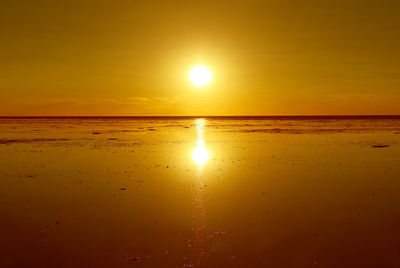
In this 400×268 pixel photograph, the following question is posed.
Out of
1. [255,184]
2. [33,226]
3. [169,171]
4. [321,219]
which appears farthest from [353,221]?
[169,171]

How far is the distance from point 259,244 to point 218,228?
1469mm

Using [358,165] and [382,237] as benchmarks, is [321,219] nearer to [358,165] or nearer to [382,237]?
[382,237]

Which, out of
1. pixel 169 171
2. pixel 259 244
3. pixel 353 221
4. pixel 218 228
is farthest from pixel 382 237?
pixel 169 171

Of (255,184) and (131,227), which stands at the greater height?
(255,184)

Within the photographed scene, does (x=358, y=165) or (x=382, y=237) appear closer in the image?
(x=382, y=237)

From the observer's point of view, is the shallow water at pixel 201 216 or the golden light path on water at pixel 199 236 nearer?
the golden light path on water at pixel 199 236

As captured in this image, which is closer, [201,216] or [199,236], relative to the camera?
[199,236]

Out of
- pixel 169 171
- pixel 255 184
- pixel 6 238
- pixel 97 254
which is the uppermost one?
pixel 169 171

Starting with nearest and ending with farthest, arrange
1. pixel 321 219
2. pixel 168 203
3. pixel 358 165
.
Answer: pixel 321 219
pixel 168 203
pixel 358 165

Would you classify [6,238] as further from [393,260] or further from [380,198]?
[380,198]

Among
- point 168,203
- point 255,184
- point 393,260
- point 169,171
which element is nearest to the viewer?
point 393,260

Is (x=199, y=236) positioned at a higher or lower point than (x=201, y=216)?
lower

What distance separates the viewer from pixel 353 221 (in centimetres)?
1052

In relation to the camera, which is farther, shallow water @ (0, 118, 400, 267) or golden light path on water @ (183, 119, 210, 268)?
shallow water @ (0, 118, 400, 267)
